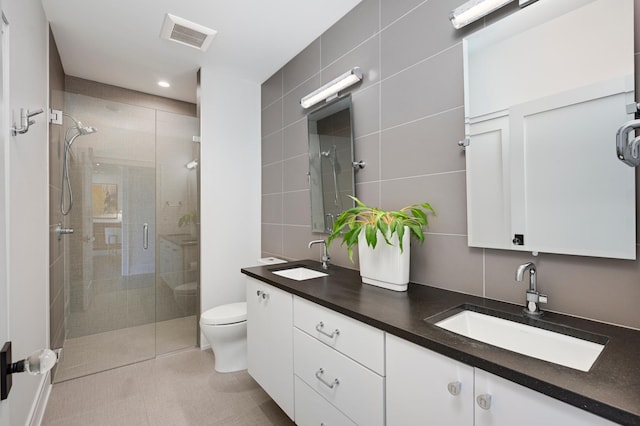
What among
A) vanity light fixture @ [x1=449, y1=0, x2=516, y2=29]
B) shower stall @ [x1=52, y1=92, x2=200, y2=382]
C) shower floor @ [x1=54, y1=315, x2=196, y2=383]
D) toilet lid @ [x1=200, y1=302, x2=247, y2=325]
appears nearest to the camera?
vanity light fixture @ [x1=449, y1=0, x2=516, y2=29]

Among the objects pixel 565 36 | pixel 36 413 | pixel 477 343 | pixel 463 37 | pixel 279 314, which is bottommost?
pixel 36 413

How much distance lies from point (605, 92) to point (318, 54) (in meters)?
1.83

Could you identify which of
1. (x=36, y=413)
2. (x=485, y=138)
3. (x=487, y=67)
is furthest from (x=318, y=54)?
(x=36, y=413)

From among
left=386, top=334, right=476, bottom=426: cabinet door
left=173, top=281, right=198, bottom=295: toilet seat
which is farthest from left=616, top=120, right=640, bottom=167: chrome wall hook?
left=173, top=281, right=198, bottom=295: toilet seat

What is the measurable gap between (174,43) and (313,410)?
267 centimetres

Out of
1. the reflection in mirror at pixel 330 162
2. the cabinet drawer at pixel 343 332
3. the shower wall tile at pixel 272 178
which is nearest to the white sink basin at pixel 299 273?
the reflection in mirror at pixel 330 162

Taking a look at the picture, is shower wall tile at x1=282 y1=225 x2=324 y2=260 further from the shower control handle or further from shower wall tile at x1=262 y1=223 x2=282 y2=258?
the shower control handle

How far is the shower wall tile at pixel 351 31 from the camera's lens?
1.84 meters

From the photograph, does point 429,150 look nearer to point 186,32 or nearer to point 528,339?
point 528,339

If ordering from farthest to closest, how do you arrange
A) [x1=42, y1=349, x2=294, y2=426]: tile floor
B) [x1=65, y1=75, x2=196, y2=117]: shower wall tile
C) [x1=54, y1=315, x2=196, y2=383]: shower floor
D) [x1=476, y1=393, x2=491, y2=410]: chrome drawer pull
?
1. [x1=65, y1=75, x2=196, y2=117]: shower wall tile
2. [x1=54, y1=315, x2=196, y2=383]: shower floor
3. [x1=42, y1=349, x2=294, y2=426]: tile floor
4. [x1=476, y1=393, x2=491, y2=410]: chrome drawer pull

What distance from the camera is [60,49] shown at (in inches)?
95.4

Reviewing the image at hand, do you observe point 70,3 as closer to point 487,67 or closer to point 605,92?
point 487,67

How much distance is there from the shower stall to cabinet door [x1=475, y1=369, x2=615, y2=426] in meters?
2.53

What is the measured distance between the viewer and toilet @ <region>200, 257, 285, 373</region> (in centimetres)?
221
